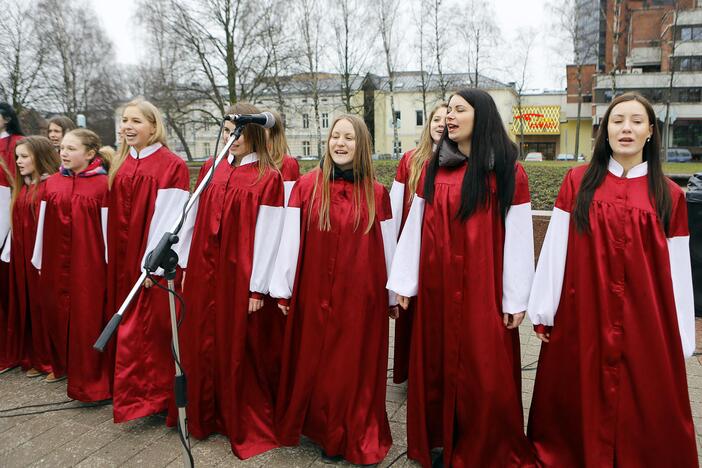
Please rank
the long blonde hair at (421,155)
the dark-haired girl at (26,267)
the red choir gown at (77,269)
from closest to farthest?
the red choir gown at (77,269) → the long blonde hair at (421,155) → the dark-haired girl at (26,267)

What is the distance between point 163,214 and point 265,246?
0.93m

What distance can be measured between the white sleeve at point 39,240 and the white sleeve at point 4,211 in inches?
26.9

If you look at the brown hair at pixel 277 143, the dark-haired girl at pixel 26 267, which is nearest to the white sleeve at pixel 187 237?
the brown hair at pixel 277 143

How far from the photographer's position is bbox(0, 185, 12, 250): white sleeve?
5066 mm

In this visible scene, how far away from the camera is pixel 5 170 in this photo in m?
4.99

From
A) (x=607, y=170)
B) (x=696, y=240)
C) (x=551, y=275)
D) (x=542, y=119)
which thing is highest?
(x=542, y=119)

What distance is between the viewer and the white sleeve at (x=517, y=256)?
10.2 feet

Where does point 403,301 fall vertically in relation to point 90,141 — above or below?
below

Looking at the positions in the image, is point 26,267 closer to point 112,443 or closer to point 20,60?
point 112,443

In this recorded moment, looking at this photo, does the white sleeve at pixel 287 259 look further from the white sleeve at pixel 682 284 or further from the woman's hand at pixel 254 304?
the white sleeve at pixel 682 284

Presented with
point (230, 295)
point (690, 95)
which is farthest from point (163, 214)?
point (690, 95)

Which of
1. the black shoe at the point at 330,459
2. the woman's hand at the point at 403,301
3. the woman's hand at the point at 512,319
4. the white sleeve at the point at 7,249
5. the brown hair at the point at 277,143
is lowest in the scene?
the black shoe at the point at 330,459

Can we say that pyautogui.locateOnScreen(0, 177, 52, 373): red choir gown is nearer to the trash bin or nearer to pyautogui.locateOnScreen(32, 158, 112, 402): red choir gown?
pyautogui.locateOnScreen(32, 158, 112, 402): red choir gown

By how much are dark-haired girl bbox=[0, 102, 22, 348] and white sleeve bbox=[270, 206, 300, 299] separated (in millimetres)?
3242
